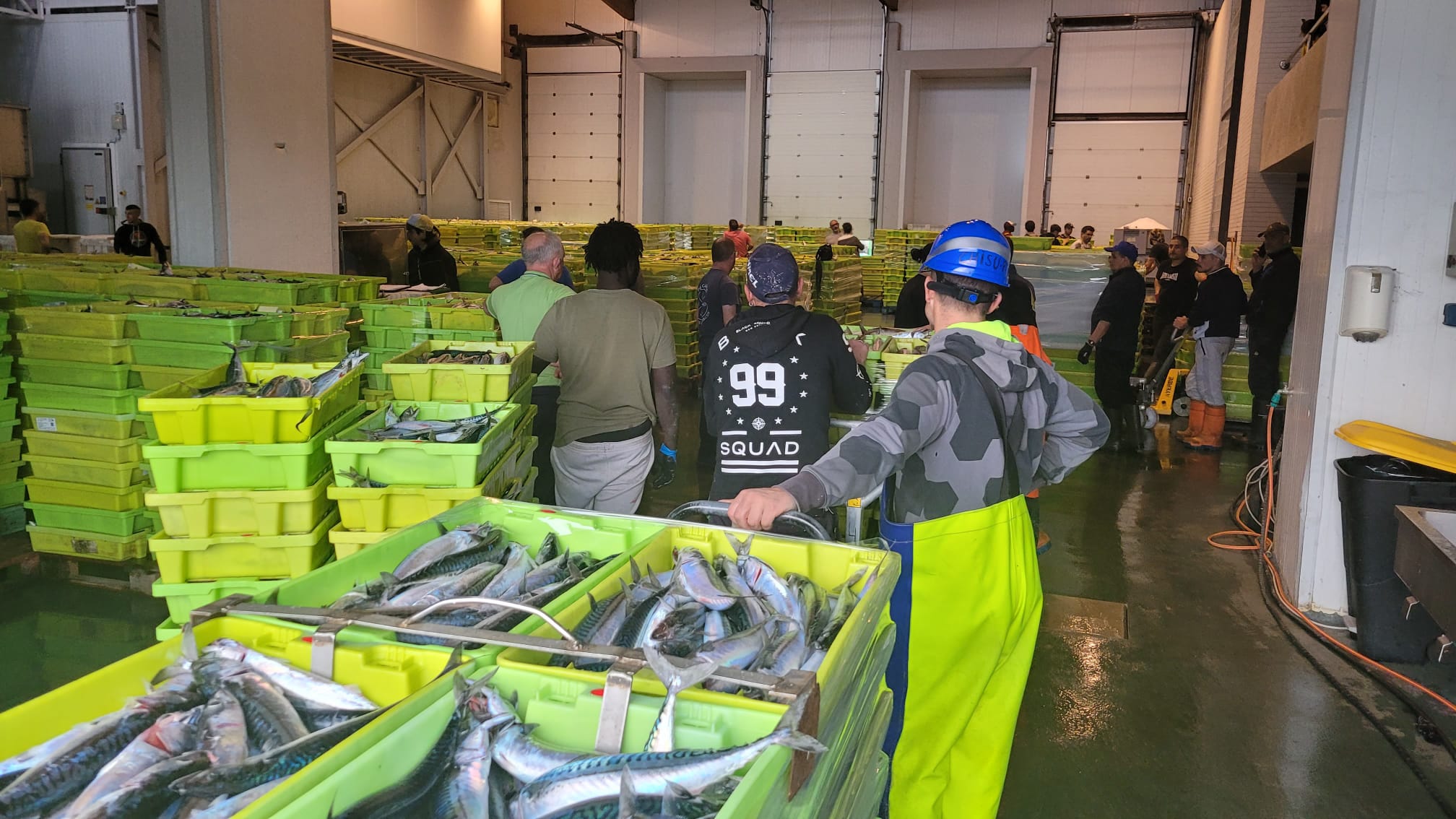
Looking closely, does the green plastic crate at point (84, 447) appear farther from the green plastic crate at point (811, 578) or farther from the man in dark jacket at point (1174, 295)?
the man in dark jacket at point (1174, 295)

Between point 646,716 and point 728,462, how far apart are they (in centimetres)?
212

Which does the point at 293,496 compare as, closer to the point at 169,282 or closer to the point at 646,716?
the point at 646,716

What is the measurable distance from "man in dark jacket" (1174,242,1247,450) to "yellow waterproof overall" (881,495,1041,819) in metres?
7.12

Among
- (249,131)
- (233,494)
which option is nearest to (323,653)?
(233,494)

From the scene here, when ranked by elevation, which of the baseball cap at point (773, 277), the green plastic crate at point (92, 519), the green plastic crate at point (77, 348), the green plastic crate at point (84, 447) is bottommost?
the green plastic crate at point (92, 519)

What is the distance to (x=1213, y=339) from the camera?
9.05m

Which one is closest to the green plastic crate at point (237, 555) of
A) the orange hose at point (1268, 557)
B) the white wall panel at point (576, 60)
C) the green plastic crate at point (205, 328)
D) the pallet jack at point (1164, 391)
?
the green plastic crate at point (205, 328)

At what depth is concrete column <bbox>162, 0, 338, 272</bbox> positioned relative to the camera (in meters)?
8.13

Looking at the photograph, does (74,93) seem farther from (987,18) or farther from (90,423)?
(987,18)

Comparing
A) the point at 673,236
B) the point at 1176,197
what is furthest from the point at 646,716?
the point at 1176,197

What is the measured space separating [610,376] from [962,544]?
2.16 m

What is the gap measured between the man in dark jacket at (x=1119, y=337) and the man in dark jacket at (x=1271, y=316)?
39.1 inches

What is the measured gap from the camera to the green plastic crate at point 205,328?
16.3ft

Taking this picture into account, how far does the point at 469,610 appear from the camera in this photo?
202 centimetres
